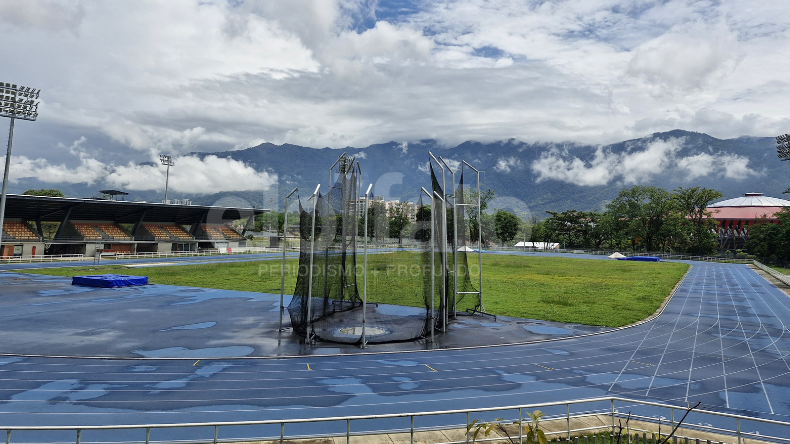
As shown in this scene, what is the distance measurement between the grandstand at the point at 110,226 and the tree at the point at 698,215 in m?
75.4

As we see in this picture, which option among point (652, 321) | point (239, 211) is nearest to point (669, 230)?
point (652, 321)

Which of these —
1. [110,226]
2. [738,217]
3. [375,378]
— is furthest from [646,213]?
[110,226]

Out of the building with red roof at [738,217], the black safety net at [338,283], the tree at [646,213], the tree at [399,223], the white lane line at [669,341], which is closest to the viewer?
the white lane line at [669,341]

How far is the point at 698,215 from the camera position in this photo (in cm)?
8462

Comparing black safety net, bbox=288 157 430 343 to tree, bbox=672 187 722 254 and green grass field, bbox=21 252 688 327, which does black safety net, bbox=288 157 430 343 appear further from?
tree, bbox=672 187 722 254

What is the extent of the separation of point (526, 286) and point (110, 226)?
55287 millimetres


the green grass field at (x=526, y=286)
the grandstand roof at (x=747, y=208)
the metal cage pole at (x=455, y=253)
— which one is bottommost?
the green grass field at (x=526, y=286)

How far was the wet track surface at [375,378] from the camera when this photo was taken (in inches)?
404

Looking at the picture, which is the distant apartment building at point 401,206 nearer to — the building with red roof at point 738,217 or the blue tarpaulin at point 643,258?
the blue tarpaulin at point 643,258

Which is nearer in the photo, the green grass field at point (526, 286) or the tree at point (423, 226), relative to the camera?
the tree at point (423, 226)

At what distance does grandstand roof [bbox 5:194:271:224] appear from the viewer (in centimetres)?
5022

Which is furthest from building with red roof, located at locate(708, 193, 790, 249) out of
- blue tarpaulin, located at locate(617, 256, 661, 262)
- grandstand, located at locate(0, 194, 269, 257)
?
grandstand, located at locate(0, 194, 269, 257)

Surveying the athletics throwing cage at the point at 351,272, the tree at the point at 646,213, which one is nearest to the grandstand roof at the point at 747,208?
the tree at the point at 646,213

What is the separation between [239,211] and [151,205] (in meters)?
13.8
